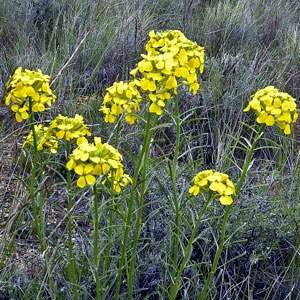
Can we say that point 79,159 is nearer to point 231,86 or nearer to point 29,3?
point 231,86

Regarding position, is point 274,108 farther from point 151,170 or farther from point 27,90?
point 27,90

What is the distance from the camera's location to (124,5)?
5.12m

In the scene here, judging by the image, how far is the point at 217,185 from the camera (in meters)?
1.68

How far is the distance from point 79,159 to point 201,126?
83.0 inches

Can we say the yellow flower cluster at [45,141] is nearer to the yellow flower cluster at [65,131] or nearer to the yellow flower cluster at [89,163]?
the yellow flower cluster at [65,131]

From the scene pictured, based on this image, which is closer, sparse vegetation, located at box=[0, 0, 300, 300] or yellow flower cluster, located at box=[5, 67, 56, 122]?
yellow flower cluster, located at box=[5, 67, 56, 122]

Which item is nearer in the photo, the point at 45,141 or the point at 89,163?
the point at 89,163

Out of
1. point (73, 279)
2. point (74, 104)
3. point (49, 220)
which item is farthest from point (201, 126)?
point (73, 279)

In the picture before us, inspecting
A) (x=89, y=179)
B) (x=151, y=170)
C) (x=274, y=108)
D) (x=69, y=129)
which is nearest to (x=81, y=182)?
(x=89, y=179)

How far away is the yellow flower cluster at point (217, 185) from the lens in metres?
1.68

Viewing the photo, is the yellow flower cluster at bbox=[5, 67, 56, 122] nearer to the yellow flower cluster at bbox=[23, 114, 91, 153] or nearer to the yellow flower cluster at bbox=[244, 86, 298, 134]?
the yellow flower cluster at bbox=[23, 114, 91, 153]

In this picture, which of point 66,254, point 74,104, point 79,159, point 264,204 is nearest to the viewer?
point 79,159

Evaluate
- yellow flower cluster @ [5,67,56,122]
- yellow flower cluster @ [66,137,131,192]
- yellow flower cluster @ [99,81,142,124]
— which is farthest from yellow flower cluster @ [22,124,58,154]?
yellow flower cluster @ [66,137,131,192]

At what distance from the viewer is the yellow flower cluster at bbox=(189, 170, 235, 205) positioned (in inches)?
66.0
